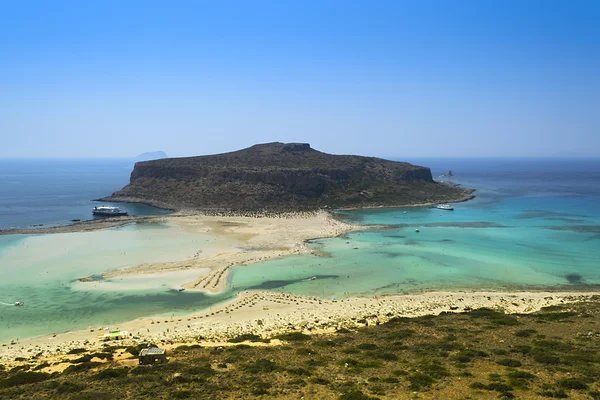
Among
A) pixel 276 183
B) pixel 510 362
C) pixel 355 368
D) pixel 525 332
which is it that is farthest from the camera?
pixel 276 183

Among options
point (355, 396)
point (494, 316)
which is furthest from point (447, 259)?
point (355, 396)

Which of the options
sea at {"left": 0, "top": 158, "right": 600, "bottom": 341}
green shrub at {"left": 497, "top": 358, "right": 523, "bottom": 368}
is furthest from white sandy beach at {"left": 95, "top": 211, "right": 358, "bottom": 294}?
green shrub at {"left": 497, "top": 358, "right": 523, "bottom": 368}

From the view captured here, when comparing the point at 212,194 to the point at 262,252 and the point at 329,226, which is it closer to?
the point at 329,226

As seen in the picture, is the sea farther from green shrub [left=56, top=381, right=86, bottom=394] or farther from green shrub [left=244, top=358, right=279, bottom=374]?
green shrub [left=244, top=358, right=279, bottom=374]

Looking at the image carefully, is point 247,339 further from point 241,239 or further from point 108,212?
point 108,212

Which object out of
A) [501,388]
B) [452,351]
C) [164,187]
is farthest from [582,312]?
[164,187]
